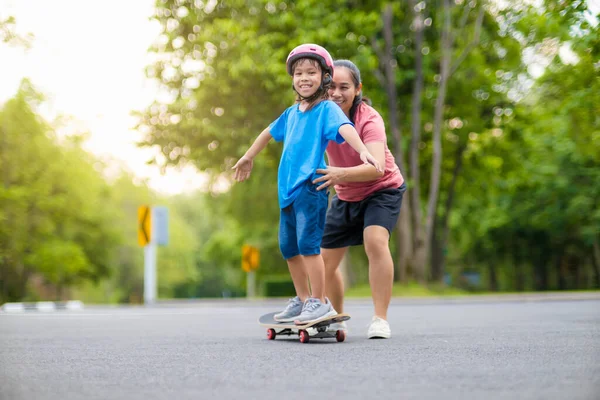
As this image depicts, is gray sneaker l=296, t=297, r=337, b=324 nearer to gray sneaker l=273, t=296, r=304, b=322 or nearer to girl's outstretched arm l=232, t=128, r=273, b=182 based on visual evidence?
gray sneaker l=273, t=296, r=304, b=322

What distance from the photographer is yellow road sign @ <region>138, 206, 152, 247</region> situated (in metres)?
18.8

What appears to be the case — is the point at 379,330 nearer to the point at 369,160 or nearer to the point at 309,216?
the point at 309,216

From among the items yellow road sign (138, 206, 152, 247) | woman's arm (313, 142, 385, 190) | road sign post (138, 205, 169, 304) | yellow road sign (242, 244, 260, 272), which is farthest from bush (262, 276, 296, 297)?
woman's arm (313, 142, 385, 190)

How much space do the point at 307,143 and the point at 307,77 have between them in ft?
1.43

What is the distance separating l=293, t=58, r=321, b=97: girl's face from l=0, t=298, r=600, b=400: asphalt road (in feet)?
5.44

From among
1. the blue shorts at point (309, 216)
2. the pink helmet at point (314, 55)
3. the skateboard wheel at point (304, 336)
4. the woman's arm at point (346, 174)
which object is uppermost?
the pink helmet at point (314, 55)

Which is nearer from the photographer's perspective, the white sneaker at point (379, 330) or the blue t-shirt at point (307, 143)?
the blue t-shirt at point (307, 143)

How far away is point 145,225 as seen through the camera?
62.3 ft

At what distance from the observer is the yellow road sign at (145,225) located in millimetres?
18844

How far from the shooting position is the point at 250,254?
90.2 feet

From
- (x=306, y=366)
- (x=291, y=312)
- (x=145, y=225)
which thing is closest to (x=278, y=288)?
(x=145, y=225)

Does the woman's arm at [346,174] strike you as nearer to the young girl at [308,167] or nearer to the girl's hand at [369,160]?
the girl's hand at [369,160]

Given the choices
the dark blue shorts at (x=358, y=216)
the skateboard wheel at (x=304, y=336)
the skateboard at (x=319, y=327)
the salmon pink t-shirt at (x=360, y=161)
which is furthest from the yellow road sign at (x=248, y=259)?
the skateboard wheel at (x=304, y=336)

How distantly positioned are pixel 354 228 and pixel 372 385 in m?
2.86
